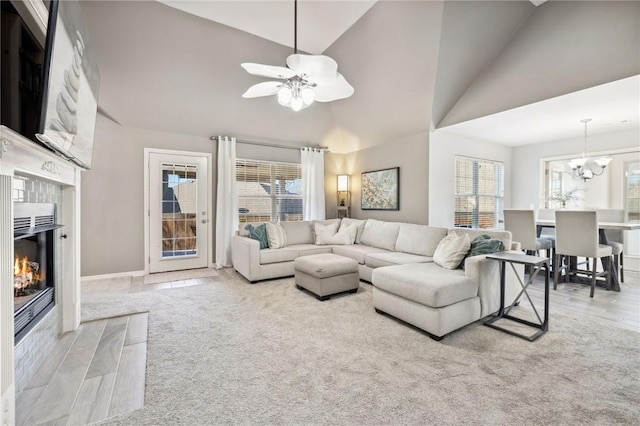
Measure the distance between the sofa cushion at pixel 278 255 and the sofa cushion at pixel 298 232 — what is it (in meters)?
0.46

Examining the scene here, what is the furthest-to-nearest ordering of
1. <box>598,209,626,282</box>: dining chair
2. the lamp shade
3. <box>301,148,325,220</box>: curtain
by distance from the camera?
1. the lamp shade
2. <box>301,148,325,220</box>: curtain
3. <box>598,209,626,282</box>: dining chair

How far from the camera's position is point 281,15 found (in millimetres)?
3416

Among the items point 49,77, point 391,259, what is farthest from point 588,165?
point 49,77

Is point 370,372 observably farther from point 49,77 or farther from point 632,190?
point 632,190

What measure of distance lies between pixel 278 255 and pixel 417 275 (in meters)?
2.28

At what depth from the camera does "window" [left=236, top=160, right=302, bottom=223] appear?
5.52 meters

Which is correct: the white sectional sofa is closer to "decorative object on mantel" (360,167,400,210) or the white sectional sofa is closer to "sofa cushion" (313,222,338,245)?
"sofa cushion" (313,222,338,245)

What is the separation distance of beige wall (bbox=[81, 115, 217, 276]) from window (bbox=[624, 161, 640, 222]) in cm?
812

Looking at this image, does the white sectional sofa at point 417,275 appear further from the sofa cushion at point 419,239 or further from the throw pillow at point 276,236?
the throw pillow at point 276,236

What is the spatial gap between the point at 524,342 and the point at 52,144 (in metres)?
3.59

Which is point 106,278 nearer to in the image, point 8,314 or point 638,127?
point 8,314

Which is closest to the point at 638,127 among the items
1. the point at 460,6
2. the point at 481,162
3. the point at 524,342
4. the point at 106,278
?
the point at 481,162

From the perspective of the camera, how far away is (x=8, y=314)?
1398 mm

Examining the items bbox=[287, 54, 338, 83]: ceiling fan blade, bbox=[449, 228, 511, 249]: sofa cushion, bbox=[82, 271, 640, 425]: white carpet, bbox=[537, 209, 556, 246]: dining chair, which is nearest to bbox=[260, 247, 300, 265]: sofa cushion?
bbox=[82, 271, 640, 425]: white carpet
